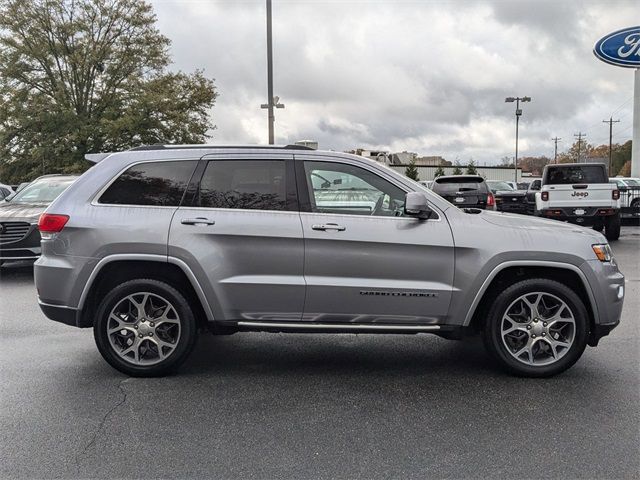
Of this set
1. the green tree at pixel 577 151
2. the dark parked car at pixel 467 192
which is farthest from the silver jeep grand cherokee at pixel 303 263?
the green tree at pixel 577 151

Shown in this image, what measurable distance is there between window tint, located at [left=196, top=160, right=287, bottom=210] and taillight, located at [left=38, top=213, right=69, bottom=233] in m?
1.11

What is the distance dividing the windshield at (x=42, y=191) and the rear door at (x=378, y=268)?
7973mm

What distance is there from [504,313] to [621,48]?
75.9ft

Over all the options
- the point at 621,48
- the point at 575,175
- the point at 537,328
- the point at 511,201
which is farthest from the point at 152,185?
the point at 621,48

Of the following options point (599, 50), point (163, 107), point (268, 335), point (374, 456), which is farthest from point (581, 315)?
point (163, 107)

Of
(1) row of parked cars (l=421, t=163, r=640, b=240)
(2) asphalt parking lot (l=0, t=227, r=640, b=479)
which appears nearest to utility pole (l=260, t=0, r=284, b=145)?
(1) row of parked cars (l=421, t=163, r=640, b=240)

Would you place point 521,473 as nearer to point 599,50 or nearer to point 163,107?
point 599,50

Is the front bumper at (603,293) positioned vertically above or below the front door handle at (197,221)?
below

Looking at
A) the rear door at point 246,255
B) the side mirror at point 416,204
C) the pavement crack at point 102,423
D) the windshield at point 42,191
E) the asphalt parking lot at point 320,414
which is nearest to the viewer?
the asphalt parking lot at point 320,414

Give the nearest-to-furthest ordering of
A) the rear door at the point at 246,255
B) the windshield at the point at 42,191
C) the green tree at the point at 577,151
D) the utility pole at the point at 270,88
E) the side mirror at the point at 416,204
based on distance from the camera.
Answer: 1. the side mirror at the point at 416,204
2. the rear door at the point at 246,255
3. the windshield at the point at 42,191
4. the utility pole at the point at 270,88
5. the green tree at the point at 577,151

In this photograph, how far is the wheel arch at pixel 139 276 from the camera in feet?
14.2

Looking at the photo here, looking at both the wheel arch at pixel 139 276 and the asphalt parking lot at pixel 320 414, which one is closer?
the asphalt parking lot at pixel 320 414

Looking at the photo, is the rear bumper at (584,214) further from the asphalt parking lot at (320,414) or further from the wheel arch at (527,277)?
the wheel arch at (527,277)

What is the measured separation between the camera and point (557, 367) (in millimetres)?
4379
